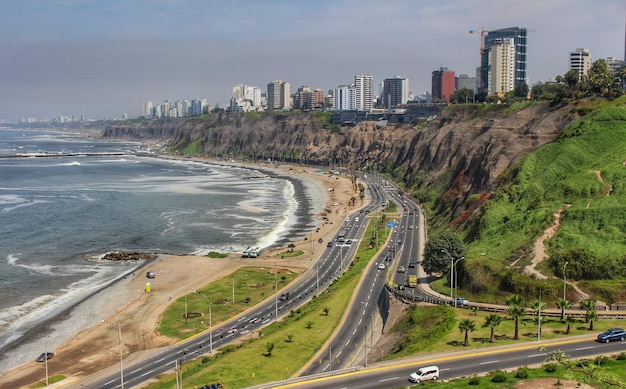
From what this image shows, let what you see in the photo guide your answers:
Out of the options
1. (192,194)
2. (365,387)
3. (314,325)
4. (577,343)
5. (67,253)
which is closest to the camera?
(365,387)

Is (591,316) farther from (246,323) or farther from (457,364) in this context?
(246,323)

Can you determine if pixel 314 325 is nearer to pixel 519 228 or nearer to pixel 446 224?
pixel 519 228

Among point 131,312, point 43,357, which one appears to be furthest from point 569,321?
point 131,312

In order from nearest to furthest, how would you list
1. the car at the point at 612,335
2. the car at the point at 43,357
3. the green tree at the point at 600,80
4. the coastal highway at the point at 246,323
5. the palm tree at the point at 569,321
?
the car at the point at 612,335, the palm tree at the point at 569,321, the coastal highway at the point at 246,323, the car at the point at 43,357, the green tree at the point at 600,80

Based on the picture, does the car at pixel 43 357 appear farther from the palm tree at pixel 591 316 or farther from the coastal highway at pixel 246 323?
the palm tree at pixel 591 316

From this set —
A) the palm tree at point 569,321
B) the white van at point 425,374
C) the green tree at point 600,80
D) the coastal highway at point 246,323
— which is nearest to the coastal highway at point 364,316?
the coastal highway at point 246,323

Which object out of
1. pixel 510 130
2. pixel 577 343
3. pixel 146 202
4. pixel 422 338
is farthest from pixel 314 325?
pixel 146 202
